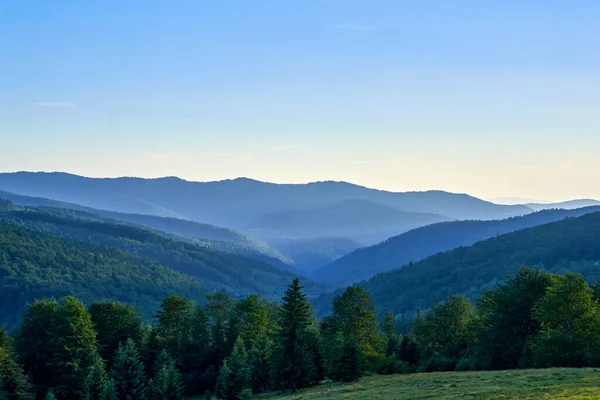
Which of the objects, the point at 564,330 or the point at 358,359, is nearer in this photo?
the point at 564,330

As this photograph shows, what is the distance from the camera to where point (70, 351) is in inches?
3270

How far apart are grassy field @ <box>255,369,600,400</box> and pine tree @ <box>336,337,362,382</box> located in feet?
22.0

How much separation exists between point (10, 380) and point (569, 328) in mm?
68405

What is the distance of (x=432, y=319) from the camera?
93000 millimetres

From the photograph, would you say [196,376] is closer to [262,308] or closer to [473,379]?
[262,308]

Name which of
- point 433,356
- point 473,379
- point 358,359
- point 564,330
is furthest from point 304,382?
point 564,330

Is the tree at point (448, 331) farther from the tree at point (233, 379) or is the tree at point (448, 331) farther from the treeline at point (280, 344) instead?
the tree at point (233, 379)

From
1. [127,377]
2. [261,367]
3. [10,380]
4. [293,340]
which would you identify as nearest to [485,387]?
[293,340]

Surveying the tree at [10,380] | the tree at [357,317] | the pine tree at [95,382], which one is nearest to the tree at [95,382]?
the pine tree at [95,382]

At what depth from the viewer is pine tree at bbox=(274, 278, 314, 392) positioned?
7181 centimetres

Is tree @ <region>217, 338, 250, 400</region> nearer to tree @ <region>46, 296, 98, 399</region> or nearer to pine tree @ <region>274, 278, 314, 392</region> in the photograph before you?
pine tree @ <region>274, 278, 314, 392</region>

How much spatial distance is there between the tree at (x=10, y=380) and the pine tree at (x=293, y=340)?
33.5 metres

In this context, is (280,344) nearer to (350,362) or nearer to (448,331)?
(350,362)

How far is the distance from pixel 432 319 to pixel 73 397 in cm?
5455
